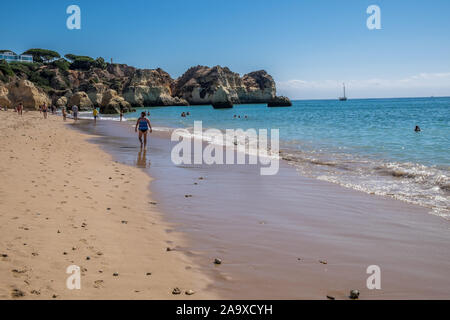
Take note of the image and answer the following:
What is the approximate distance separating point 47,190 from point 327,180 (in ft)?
22.6

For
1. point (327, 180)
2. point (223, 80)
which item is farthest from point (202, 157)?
point (223, 80)

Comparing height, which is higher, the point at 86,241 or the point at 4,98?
the point at 4,98

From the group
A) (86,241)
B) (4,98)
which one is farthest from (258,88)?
(86,241)

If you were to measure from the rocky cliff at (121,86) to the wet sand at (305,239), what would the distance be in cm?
5120

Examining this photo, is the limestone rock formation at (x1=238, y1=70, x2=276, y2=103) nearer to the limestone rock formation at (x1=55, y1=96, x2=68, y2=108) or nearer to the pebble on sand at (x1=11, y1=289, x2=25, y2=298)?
the limestone rock formation at (x1=55, y1=96, x2=68, y2=108)

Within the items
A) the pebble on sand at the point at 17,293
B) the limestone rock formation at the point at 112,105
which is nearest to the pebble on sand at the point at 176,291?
the pebble on sand at the point at 17,293

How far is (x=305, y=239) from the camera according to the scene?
4891 mm

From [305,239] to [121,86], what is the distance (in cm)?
10351

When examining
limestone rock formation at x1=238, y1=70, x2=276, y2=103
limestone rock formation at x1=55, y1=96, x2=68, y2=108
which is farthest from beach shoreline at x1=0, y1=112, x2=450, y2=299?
limestone rock formation at x1=238, y1=70, x2=276, y2=103

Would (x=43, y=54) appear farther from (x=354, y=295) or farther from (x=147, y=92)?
(x=354, y=295)

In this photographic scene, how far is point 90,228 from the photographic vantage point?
4953mm

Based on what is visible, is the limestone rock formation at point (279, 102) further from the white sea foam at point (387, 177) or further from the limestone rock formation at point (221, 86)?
the white sea foam at point (387, 177)

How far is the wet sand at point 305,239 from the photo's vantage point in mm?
3568

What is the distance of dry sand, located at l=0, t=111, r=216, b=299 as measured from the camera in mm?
3316
